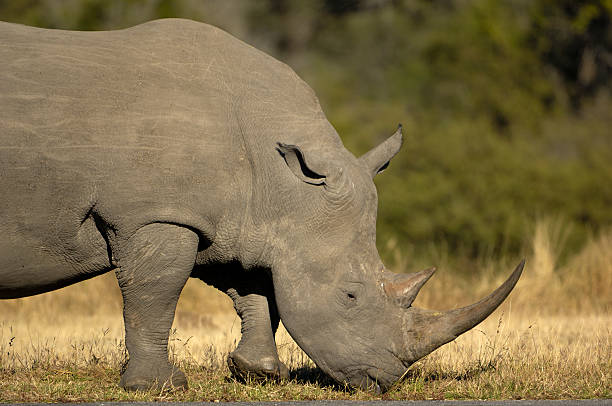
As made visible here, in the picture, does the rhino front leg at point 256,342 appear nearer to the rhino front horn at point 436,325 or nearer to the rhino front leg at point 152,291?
the rhino front leg at point 152,291

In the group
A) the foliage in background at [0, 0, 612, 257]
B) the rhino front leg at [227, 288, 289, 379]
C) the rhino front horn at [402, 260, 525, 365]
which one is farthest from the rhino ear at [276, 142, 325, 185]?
the foliage in background at [0, 0, 612, 257]

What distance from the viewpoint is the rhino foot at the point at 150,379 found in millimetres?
→ 5902

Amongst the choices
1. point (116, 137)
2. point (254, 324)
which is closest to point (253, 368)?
point (254, 324)

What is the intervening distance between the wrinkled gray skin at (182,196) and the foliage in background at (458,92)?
8.38 metres

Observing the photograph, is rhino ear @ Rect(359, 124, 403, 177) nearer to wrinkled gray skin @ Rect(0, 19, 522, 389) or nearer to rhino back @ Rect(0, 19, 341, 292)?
wrinkled gray skin @ Rect(0, 19, 522, 389)

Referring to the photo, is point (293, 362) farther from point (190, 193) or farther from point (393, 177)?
point (393, 177)

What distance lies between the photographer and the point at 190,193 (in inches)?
225

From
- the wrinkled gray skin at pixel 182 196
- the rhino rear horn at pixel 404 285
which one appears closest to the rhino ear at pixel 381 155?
the wrinkled gray skin at pixel 182 196

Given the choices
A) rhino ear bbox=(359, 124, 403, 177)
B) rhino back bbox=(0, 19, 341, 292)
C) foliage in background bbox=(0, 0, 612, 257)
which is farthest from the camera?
foliage in background bbox=(0, 0, 612, 257)

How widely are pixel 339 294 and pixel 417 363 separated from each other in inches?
49.7

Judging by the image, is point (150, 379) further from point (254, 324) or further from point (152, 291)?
point (254, 324)

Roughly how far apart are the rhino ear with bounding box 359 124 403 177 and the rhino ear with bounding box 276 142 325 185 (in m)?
0.47

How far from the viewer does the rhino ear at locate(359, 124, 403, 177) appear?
637 cm

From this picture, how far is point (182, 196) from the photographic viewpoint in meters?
5.69
